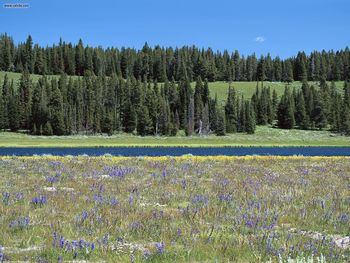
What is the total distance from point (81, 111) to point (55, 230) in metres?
155

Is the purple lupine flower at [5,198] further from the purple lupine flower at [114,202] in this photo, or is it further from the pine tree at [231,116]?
Result: the pine tree at [231,116]

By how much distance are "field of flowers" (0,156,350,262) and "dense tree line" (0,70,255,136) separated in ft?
439

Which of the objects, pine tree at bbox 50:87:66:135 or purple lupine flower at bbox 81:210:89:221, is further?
pine tree at bbox 50:87:66:135

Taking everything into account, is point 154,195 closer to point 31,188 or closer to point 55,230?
point 31,188

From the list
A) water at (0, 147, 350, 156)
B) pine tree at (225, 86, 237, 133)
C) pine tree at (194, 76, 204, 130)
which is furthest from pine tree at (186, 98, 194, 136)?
water at (0, 147, 350, 156)

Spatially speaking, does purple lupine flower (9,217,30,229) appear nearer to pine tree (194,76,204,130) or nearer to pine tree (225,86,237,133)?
pine tree (194,76,204,130)

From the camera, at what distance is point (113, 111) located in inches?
6599

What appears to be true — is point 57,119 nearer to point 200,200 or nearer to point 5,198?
point 5,198

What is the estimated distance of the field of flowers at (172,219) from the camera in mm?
8922

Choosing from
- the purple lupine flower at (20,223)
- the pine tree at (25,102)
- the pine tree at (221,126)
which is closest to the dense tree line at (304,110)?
the pine tree at (221,126)

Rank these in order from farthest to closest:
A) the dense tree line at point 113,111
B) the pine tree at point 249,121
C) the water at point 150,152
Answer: the pine tree at point 249,121
the dense tree line at point 113,111
the water at point 150,152

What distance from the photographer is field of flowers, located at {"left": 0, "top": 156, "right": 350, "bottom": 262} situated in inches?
351

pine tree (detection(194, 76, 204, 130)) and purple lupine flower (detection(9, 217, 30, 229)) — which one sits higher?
pine tree (detection(194, 76, 204, 130))

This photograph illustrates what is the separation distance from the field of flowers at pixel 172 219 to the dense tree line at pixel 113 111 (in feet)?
439
